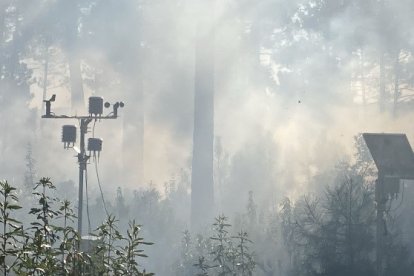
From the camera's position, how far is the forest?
145 ft

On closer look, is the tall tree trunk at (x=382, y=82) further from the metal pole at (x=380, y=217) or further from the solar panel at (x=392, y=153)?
the metal pole at (x=380, y=217)

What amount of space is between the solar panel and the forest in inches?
469

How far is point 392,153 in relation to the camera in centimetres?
2433

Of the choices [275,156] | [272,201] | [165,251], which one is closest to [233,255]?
[165,251]

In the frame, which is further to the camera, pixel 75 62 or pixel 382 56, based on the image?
pixel 75 62

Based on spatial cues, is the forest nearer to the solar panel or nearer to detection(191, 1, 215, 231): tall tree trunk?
detection(191, 1, 215, 231): tall tree trunk

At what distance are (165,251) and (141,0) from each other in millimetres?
17115

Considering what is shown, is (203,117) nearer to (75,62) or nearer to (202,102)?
(202,102)

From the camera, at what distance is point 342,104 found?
185ft

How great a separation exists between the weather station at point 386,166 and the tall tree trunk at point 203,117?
2033cm

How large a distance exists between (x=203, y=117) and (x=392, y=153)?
70.7ft

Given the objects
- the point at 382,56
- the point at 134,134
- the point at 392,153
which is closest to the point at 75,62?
the point at 134,134

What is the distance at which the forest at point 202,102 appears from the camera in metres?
44.1

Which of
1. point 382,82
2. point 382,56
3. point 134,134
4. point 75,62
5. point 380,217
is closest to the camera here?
point 380,217
